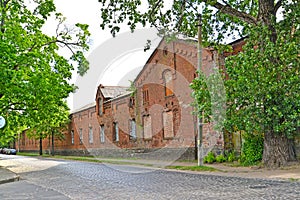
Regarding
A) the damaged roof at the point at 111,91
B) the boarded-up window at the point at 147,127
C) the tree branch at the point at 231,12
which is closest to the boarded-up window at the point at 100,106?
the damaged roof at the point at 111,91

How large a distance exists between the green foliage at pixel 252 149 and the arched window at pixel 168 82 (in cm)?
979

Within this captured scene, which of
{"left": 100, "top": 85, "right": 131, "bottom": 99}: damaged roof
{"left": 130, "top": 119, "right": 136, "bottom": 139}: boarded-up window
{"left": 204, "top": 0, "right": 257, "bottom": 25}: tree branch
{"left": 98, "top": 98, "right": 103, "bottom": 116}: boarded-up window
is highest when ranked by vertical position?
{"left": 204, "top": 0, "right": 257, "bottom": 25}: tree branch

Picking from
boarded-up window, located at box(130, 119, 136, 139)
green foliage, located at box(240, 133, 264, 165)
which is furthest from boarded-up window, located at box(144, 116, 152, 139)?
green foliage, located at box(240, 133, 264, 165)

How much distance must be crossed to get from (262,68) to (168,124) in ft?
43.6

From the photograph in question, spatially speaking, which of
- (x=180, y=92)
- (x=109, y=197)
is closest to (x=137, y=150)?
(x=180, y=92)

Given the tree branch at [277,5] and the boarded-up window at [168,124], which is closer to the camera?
the tree branch at [277,5]

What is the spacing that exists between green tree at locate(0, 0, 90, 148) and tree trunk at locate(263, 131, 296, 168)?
1264 centimetres

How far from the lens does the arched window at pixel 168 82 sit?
27947 mm

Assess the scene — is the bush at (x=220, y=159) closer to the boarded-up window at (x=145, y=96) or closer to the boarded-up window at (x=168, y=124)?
the boarded-up window at (x=168, y=124)

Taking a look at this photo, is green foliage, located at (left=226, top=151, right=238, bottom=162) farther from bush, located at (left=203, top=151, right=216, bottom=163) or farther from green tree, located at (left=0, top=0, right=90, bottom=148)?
green tree, located at (left=0, top=0, right=90, bottom=148)

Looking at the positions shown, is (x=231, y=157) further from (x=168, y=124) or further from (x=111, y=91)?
(x=111, y=91)

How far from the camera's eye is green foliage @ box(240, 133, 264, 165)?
18.3 meters

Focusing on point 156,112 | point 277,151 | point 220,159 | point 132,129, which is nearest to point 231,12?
point 277,151

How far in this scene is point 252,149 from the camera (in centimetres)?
1853
